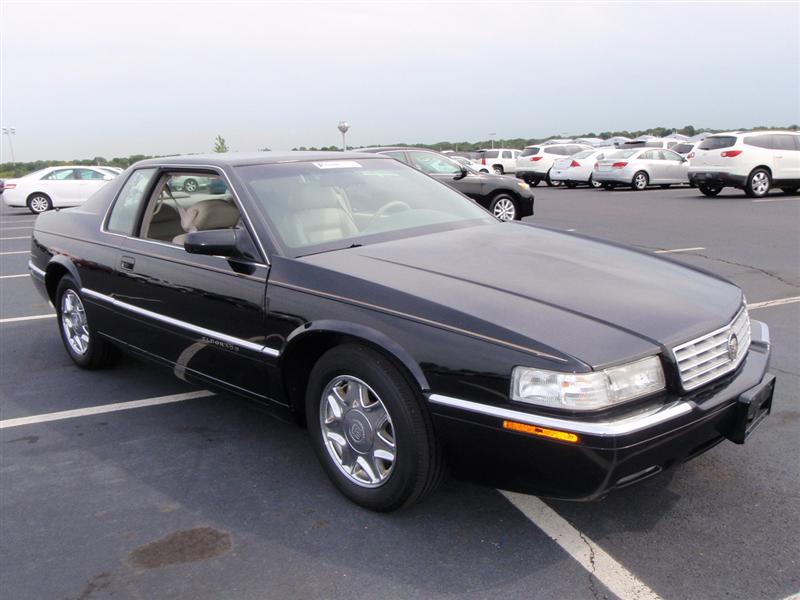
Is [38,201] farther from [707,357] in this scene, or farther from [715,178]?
[707,357]

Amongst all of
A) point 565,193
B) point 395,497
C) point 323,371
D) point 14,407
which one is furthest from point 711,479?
point 565,193

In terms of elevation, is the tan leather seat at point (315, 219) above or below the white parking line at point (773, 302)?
above

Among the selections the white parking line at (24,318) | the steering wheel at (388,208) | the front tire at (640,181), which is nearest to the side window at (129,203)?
the steering wheel at (388,208)

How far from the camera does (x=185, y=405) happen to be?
4.33 meters

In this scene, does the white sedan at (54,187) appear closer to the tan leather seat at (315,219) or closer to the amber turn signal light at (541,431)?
the tan leather seat at (315,219)

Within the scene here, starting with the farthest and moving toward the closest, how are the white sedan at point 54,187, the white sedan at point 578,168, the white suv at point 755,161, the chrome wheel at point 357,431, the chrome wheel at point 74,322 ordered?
1. the white sedan at point 578,168
2. the white sedan at point 54,187
3. the white suv at point 755,161
4. the chrome wheel at point 74,322
5. the chrome wheel at point 357,431

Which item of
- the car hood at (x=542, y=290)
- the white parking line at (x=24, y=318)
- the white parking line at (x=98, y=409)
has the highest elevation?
the car hood at (x=542, y=290)

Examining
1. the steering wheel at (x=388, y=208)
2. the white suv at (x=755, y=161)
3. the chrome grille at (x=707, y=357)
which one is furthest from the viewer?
the white suv at (x=755, y=161)

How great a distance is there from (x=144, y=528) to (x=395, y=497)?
1.07m

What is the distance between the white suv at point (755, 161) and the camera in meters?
16.6

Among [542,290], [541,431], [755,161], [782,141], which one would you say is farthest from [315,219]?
[782,141]

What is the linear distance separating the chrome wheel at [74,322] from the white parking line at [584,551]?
10.9 ft

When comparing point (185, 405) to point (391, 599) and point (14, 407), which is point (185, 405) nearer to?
point (14, 407)

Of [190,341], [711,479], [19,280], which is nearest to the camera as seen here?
[711,479]
